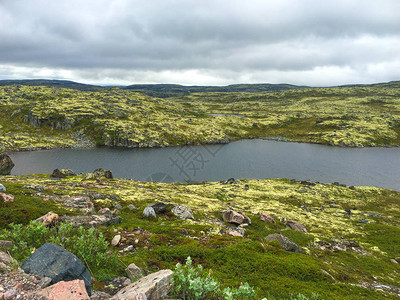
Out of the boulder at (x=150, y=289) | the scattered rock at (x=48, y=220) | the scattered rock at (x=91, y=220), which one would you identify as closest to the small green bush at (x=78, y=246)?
the boulder at (x=150, y=289)

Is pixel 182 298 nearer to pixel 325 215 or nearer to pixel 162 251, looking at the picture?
pixel 162 251

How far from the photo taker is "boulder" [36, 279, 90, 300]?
7305 mm

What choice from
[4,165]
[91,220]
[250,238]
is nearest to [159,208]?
[91,220]

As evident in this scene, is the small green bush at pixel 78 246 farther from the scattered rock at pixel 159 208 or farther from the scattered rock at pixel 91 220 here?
the scattered rock at pixel 159 208

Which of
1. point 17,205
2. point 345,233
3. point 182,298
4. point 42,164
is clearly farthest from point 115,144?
point 182,298

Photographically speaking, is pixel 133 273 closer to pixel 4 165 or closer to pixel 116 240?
pixel 116 240

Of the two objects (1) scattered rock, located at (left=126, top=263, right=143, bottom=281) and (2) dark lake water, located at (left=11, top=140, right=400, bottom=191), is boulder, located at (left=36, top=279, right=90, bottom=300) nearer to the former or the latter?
(1) scattered rock, located at (left=126, top=263, right=143, bottom=281)

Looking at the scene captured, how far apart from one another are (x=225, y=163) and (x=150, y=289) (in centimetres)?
12009

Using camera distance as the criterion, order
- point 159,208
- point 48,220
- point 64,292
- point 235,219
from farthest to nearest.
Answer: point 235,219 → point 159,208 → point 48,220 → point 64,292

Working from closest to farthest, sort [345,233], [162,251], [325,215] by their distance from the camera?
1. [162,251]
2. [345,233]
3. [325,215]

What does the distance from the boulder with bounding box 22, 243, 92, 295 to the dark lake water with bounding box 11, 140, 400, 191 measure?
9018cm

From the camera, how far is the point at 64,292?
7523 mm

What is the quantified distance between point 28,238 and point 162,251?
11.0m

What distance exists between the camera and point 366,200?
248 feet
